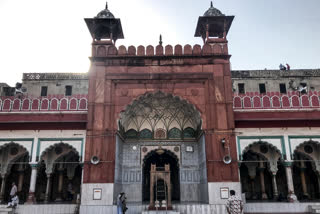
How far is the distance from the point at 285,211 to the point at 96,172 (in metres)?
8.15

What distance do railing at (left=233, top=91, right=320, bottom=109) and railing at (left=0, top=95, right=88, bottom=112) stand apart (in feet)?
24.4

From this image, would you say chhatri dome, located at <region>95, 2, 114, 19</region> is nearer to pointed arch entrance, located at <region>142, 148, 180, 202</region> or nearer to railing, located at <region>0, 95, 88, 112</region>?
railing, located at <region>0, 95, 88, 112</region>

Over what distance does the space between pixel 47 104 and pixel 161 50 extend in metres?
6.13

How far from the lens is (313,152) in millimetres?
13664

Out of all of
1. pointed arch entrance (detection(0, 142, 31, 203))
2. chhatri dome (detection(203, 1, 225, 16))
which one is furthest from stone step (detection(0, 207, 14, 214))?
chhatri dome (detection(203, 1, 225, 16))

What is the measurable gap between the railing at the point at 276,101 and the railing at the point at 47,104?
743 cm

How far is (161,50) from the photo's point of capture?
13.7 metres

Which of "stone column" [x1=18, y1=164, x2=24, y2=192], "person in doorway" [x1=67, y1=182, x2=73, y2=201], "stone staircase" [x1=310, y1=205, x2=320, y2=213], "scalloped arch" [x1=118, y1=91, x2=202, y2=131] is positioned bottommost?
"stone staircase" [x1=310, y1=205, x2=320, y2=213]

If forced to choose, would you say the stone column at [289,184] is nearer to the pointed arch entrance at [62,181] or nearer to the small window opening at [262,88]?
the small window opening at [262,88]

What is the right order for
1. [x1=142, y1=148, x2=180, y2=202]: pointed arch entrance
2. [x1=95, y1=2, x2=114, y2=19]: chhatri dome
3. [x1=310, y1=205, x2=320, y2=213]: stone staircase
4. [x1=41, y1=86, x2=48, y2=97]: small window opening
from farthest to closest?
[x1=41, y1=86, x2=48, y2=97]: small window opening → [x1=142, y1=148, x2=180, y2=202]: pointed arch entrance → [x1=95, y1=2, x2=114, y2=19]: chhatri dome → [x1=310, y1=205, x2=320, y2=213]: stone staircase

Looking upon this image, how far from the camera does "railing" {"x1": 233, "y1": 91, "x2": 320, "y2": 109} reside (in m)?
13.2

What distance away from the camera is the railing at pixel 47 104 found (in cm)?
1342

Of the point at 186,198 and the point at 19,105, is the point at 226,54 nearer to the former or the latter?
the point at 186,198

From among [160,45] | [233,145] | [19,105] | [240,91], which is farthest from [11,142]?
[240,91]
